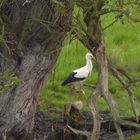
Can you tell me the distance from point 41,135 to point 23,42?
1352 millimetres

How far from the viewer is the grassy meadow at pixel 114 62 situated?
10.7 metres

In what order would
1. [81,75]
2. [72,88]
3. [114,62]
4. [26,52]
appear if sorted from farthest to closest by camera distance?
[114,62] < [72,88] < [81,75] < [26,52]

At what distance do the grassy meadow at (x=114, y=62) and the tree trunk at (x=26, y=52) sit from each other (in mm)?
911

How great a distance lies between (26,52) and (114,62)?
275 cm

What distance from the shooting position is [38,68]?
28.5 feet

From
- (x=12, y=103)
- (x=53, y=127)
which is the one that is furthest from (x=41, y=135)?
(x=12, y=103)

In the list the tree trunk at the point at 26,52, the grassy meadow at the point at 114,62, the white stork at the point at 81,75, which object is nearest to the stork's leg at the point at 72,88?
the white stork at the point at 81,75

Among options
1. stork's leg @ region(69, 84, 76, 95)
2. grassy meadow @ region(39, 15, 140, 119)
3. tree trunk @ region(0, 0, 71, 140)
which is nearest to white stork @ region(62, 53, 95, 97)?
stork's leg @ region(69, 84, 76, 95)

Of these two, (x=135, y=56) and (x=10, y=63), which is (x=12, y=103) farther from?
(x=135, y=56)

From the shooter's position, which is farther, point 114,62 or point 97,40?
point 114,62

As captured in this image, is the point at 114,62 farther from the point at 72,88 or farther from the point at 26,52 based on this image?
the point at 26,52

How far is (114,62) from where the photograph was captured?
11.2 metres

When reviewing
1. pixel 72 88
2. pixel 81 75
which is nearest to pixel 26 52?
pixel 81 75

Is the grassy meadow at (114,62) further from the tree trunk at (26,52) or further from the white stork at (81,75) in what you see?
the tree trunk at (26,52)
